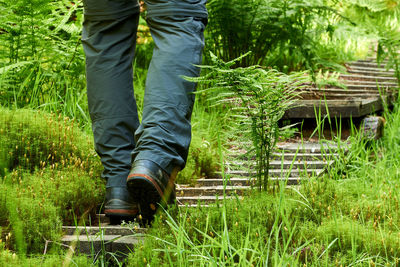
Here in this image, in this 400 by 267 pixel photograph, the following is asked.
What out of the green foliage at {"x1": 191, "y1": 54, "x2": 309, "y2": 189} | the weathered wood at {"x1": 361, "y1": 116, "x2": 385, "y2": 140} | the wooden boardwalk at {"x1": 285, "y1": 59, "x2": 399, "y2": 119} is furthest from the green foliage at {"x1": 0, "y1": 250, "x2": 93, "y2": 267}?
the weathered wood at {"x1": 361, "y1": 116, "x2": 385, "y2": 140}

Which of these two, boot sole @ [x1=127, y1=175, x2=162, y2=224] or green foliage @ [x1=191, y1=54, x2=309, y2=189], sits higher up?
green foliage @ [x1=191, y1=54, x2=309, y2=189]

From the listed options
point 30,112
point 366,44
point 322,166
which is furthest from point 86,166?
point 366,44

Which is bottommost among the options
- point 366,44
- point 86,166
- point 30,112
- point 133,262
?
point 133,262

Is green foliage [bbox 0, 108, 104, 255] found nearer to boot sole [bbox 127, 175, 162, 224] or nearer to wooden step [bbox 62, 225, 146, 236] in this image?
wooden step [bbox 62, 225, 146, 236]

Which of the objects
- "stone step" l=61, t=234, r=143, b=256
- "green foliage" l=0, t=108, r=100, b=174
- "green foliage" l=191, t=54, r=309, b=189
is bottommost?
"stone step" l=61, t=234, r=143, b=256

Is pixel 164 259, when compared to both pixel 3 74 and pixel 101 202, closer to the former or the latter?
pixel 101 202

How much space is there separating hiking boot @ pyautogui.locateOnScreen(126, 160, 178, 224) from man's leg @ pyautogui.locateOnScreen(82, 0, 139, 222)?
28cm

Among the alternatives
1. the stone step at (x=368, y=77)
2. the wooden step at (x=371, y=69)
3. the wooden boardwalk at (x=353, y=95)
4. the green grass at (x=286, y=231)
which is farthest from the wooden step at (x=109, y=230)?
the wooden step at (x=371, y=69)

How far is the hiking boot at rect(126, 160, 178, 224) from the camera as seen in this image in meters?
1.85

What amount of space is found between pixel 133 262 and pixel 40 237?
17.3 inches

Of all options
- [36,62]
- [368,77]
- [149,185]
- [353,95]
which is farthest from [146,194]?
[368,77]

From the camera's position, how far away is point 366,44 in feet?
24.6

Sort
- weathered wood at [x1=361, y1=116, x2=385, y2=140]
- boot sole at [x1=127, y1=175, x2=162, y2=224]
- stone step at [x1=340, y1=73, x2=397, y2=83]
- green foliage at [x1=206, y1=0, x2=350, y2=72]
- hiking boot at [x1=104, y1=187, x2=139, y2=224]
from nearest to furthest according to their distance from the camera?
boot sole at [x1=127, y1=175, x2=162, y2=224] → hiking boot at [x1=104, y1=187, x2=139, y2=224] → weathered wood at [x1=361, y1=116, x2=385, y2=140] → green foliage at [x1=206, y1=0, x2=350, y2=72] → stone step at [x1=340, y1=73, x2=397, y2=83]

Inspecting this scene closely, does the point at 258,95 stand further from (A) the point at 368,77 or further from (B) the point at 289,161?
(A) the point at 368,77
